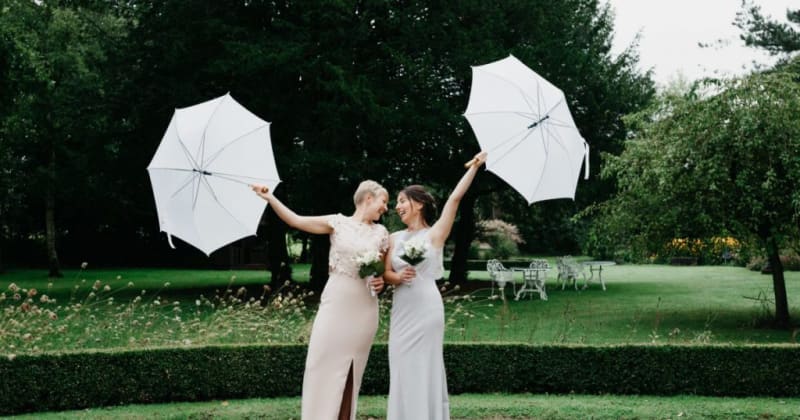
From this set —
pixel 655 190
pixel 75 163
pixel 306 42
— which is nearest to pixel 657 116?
pixel 655 190

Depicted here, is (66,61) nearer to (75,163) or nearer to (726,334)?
(75,163)

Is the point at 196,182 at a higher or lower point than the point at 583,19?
lower

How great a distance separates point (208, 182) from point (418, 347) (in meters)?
2.51

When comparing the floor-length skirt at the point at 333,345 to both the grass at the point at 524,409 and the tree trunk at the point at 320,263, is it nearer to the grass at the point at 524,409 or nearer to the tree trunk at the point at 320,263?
the grass at the point at 524,409

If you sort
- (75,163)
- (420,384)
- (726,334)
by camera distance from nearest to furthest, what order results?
(420,384), (726,334), (75,163)

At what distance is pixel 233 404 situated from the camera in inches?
334

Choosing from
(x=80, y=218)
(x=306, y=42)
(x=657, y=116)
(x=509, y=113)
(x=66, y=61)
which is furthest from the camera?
(x=80, y=218)

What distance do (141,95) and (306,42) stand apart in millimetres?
5218

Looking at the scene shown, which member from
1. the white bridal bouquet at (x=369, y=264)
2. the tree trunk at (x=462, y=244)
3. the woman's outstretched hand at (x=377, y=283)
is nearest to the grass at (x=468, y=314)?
the tree trunk at (x=462, y=244)

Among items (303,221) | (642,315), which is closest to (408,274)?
(303,221)

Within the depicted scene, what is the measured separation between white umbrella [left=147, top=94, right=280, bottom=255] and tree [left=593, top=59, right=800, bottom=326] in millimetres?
9151

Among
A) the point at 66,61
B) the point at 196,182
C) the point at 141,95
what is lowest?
the point at 196,182

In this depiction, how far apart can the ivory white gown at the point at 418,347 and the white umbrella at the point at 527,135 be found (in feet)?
3.72

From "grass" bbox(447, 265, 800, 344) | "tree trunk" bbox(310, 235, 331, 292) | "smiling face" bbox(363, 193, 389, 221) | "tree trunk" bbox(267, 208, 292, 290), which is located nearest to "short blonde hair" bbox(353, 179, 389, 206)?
"smiling face" bbox(363, 193, 389, 221)
